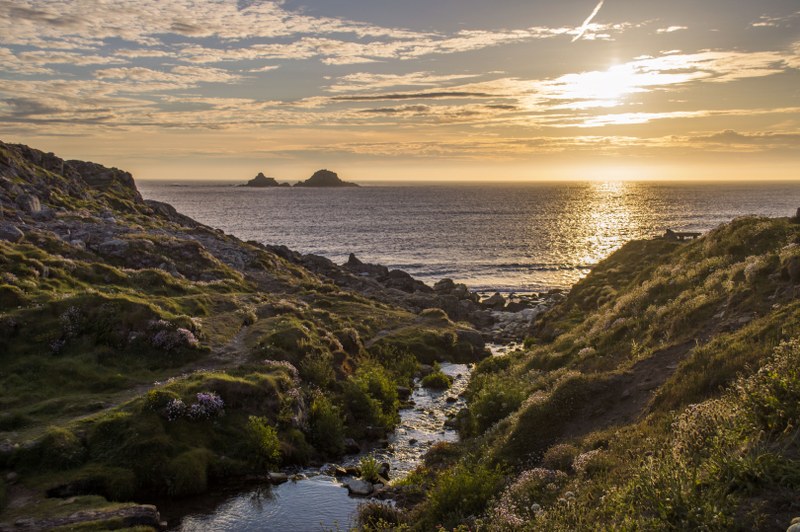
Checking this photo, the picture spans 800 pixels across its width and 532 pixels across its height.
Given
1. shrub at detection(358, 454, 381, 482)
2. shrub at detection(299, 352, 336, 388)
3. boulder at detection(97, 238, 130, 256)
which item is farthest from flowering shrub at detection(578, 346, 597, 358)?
boulder at detection(97, 238, 130, 256)

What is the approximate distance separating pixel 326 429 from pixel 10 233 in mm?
34400

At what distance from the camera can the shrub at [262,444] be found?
78.0 feet

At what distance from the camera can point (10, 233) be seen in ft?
147

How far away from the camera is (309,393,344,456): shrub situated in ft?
86.2

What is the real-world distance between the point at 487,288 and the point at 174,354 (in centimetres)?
6067

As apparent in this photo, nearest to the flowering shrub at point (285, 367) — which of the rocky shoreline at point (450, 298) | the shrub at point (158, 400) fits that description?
the shrub at point (158, 400)

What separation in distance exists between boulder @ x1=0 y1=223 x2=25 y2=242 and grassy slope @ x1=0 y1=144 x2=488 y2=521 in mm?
701

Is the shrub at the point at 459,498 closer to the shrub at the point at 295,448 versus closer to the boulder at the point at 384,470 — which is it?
the boulder at the point at 384,470

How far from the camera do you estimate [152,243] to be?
175 ft

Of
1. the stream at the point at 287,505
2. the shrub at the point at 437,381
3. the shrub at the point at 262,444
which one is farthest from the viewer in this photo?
the shrub at the point at 437,381

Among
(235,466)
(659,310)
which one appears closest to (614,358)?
(659,310)

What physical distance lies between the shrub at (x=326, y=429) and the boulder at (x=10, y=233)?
32.2 metres

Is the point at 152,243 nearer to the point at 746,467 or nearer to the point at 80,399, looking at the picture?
the point at 80,399

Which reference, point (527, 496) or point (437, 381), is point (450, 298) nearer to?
point (437, 381)
